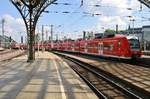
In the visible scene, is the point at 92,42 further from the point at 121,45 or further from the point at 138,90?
the point at 138,90

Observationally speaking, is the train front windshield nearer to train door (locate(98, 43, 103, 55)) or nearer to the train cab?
the train cab

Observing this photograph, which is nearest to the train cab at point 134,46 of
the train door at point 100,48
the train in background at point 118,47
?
the train in background at point 118,47

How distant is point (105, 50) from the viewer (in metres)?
53.8

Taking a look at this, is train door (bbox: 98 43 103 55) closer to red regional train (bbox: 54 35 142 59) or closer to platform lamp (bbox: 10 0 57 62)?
red regional train (bbox: 54 35 142 59)

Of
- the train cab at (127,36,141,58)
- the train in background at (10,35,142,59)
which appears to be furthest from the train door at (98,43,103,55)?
the train cab at (127,36,141,58)

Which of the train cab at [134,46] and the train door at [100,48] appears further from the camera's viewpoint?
the train door at [100,48]

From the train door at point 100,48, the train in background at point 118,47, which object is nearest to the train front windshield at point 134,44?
the train in background at point 118,47

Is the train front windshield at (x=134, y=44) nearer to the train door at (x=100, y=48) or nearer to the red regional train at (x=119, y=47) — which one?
the red regional train at (x=119, y=47)

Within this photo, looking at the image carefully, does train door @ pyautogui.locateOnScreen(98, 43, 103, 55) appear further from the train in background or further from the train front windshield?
the train front windshield

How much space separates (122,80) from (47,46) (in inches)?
4672

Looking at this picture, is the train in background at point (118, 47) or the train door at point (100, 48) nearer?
the train in background at point (118, 47)

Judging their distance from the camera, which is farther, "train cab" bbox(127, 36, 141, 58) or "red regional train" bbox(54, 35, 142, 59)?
"train cab" bbox(127, 36, 141, 58)

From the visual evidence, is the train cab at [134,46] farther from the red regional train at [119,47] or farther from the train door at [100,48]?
the train door at [100,48]

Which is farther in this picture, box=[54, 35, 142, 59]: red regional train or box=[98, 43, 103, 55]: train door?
box=[98, 43, 103, 55]: train door
